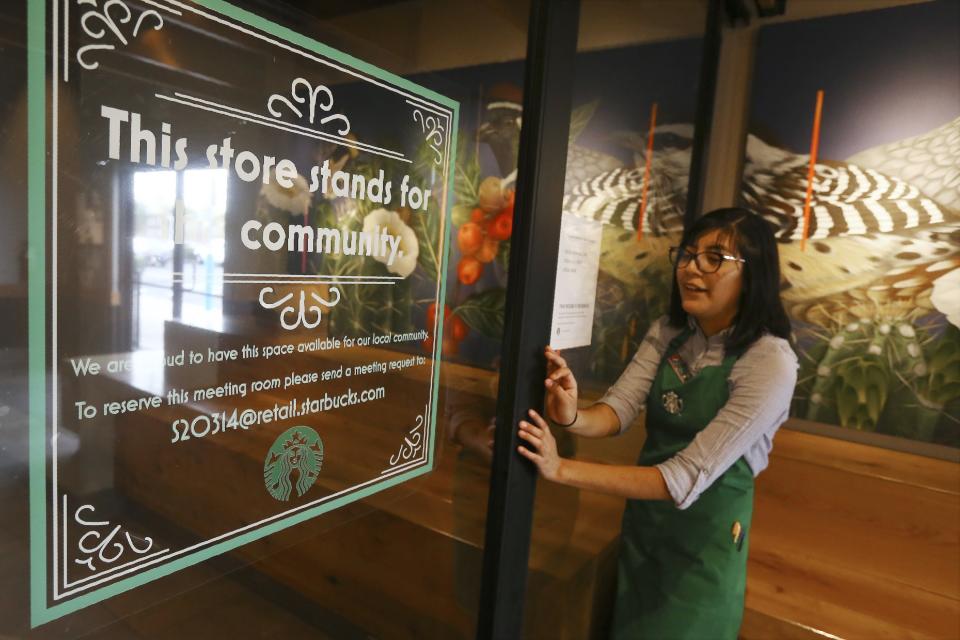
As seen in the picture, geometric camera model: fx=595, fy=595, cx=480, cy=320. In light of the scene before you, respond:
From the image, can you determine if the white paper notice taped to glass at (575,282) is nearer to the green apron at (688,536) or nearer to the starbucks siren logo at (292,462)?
the green apron at (688,536)

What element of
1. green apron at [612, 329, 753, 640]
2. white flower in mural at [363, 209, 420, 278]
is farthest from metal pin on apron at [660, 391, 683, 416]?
white flower in mural at [363, 209, 420, 278]

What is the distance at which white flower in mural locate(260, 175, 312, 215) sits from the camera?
679 mm

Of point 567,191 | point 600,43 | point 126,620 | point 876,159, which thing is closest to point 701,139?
point 876,159

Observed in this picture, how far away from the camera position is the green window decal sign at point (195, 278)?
1.73 ft

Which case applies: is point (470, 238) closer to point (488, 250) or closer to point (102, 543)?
point (488, 250)

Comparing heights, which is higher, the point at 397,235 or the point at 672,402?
the point at 397,235

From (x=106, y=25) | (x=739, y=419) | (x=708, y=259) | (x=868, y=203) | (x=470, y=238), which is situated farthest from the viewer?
(x=868, y=203)

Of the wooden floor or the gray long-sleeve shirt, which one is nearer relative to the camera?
the gray long-sleeve shirt

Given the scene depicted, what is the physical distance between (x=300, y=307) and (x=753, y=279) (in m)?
1.00

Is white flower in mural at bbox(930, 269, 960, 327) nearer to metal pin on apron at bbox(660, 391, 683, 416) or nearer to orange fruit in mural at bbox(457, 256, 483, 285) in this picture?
metal pin on apron at bbox(660, 391, 683, 416)

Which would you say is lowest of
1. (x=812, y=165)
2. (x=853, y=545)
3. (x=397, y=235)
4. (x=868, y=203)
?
(x=853, y=545)

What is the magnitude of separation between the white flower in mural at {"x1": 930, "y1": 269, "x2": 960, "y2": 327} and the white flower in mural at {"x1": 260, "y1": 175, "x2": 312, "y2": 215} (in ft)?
6.70

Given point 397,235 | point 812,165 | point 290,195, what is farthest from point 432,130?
point 812,165

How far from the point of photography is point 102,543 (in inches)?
23.1
